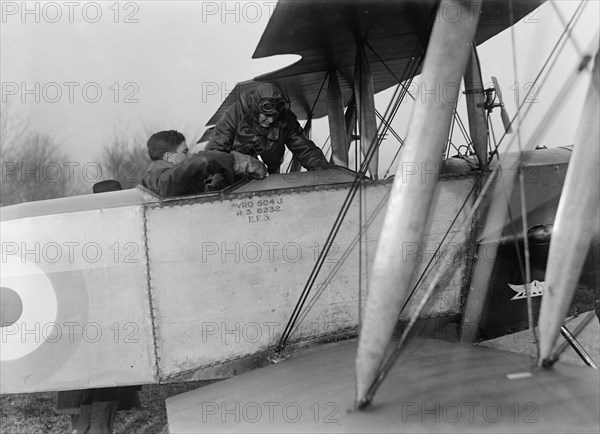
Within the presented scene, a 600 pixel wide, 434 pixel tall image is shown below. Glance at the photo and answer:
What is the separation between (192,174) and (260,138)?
68 centimetres

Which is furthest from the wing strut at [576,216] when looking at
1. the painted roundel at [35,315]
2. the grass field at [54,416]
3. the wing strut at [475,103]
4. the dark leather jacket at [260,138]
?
the painted roundel at [35,315]

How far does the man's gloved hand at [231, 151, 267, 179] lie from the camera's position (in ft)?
11.8

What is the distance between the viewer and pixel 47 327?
3467 mm

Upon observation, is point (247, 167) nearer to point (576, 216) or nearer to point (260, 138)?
point (260, 138)

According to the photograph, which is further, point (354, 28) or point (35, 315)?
point (354, 28)

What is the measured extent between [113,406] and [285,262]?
5.62 ft

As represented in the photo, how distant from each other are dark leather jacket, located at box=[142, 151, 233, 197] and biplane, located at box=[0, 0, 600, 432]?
72 millimetres

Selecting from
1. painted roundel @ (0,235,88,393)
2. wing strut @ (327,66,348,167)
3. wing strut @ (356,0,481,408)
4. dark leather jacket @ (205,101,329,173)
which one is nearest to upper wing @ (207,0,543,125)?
wing strut @ (327,66,348,167)

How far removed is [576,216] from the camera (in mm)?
2691

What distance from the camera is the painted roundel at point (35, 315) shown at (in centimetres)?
346

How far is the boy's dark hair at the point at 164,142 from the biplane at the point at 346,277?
682 millimetres

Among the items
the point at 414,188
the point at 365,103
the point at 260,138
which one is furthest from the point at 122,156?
the point at 414,188

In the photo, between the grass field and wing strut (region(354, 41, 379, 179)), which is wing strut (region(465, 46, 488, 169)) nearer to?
wing strut (region(354, 41, 379, 179))

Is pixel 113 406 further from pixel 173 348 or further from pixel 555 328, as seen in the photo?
pixel 555 328
